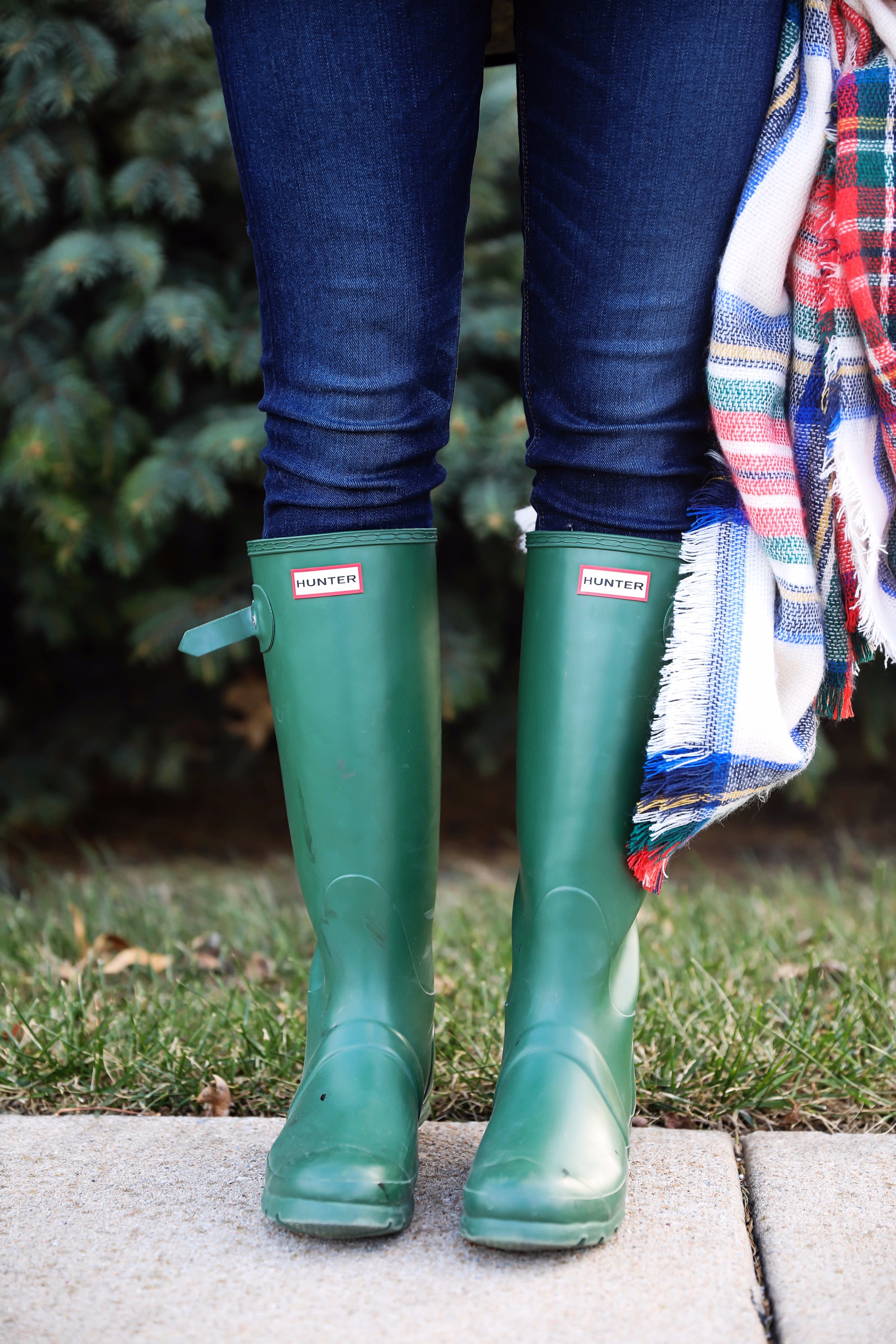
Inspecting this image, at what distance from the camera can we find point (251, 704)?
2277 mm

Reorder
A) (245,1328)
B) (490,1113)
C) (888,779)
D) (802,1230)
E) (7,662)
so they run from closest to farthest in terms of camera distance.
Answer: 1. (245,1328)
2. (802,1230)
3. (490,1113)
4. (7,662)
5. (888,779)

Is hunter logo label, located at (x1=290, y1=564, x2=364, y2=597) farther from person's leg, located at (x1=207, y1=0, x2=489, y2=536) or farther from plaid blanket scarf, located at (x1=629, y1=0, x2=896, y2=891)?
plaid blanket scarf, located at (x1=629, y1=0, x2=896, y2=891)

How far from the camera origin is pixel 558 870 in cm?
91

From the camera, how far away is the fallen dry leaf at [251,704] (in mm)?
2268

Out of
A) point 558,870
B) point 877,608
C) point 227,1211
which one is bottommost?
point 227,1211

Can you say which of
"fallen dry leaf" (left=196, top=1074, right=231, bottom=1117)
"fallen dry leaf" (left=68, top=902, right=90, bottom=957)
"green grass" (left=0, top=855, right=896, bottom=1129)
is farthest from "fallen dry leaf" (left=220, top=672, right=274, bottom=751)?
"fallen dry leaf" (left=196, top=1074, right=231, bottom=1117)

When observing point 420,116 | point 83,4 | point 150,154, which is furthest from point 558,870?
point 83,4

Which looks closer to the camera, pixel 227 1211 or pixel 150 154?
pixel 227 1211

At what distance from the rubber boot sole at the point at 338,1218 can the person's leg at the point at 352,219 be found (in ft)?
1.69

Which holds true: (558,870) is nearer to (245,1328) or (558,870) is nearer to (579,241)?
(245,1328)

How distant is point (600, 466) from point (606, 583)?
9cm

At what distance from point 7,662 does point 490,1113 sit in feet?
6.17

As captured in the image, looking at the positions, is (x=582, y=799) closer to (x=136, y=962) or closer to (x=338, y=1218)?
(x=338, y=1218)

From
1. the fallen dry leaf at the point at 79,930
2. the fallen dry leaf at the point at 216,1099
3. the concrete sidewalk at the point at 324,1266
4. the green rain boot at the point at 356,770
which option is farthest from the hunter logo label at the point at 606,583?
the fallen dry leaf at the point at 79,930
